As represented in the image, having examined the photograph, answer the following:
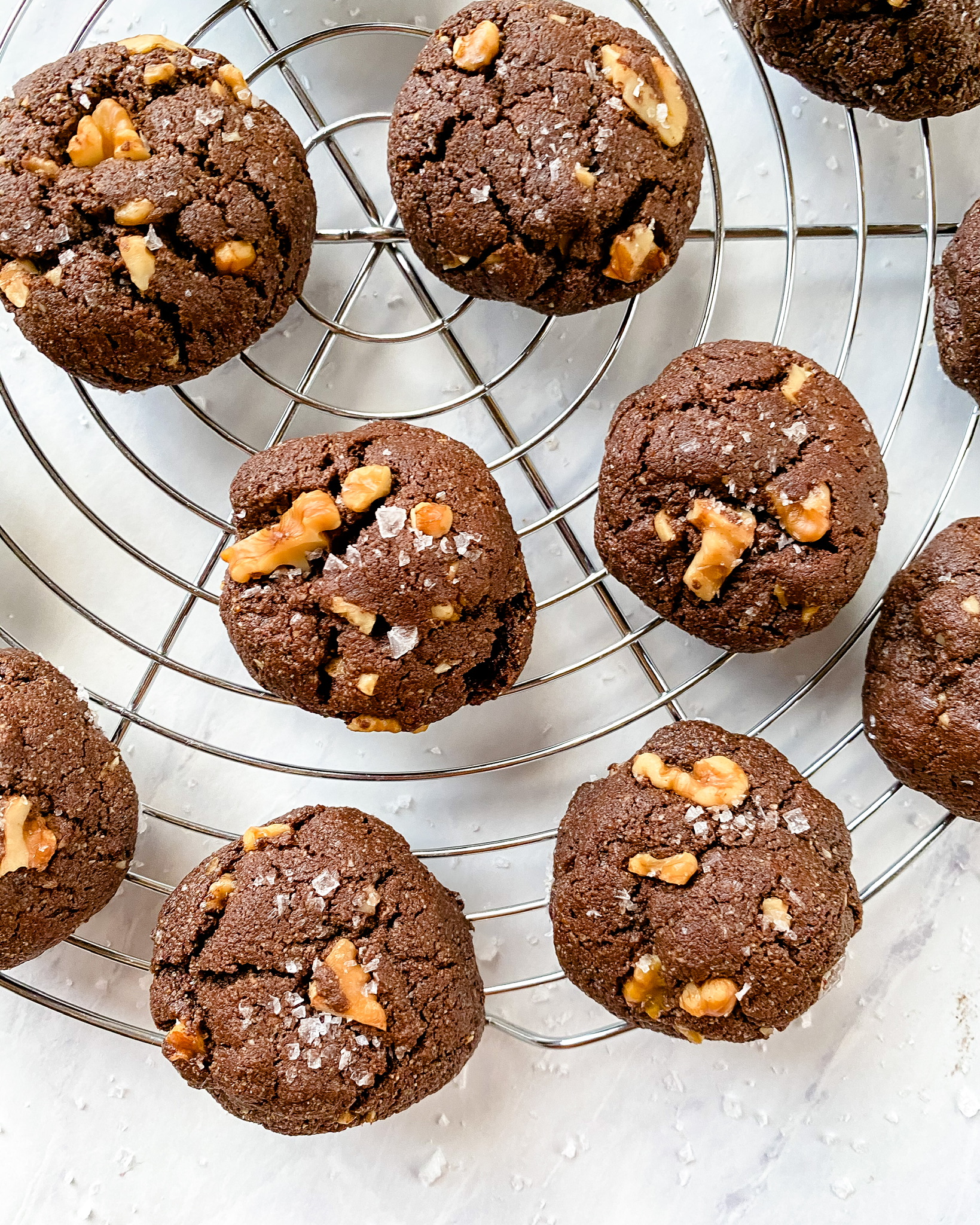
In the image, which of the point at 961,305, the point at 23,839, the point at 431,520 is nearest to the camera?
the point at 431,520

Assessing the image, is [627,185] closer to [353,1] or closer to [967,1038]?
[353,1]

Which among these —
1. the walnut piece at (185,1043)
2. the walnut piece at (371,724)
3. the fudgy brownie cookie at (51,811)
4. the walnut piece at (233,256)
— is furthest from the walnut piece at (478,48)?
the walnut piece at (185,1043)

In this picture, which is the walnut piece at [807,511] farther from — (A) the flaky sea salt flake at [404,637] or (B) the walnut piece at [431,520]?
(A) the flaky sea salt flake at [404,637]

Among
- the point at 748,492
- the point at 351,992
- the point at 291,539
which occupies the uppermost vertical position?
the point at 291,539

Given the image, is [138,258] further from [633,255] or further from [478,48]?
[633,255]

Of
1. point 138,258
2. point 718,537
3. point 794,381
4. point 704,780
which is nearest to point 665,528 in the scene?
point 718,537

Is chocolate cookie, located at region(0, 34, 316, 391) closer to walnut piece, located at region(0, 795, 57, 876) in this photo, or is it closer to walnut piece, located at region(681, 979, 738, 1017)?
walnut piece, located at region(0, 795, 57, 876)
